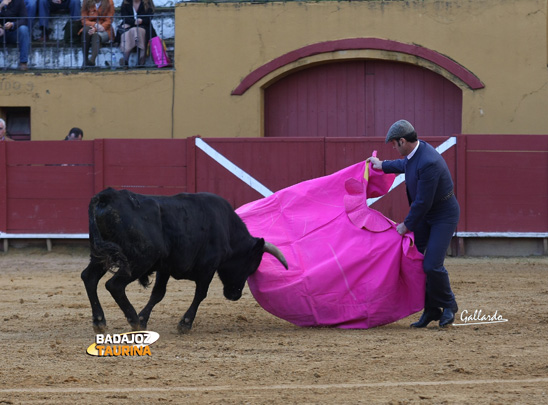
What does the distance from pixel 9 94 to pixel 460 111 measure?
7080mm

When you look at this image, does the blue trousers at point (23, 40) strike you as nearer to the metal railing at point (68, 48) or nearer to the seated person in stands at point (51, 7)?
the metal railing at point (68, 48)

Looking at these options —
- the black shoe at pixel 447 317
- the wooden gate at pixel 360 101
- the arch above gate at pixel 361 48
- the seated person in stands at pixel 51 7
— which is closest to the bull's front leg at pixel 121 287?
the black shoe at pixel 447 317

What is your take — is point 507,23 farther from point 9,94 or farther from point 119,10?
point 9,94

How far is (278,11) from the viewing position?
13.9 metres

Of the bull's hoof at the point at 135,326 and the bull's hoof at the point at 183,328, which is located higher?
the bull's hoof at the point at 135,326

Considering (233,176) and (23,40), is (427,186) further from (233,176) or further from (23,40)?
(23,40)

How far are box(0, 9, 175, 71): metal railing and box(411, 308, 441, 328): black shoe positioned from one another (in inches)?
358

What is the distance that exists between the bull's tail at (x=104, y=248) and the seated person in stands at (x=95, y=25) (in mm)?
9188

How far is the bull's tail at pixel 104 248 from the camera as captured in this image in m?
5.74

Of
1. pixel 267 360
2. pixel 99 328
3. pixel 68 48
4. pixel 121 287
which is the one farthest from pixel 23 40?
pixel 267 360

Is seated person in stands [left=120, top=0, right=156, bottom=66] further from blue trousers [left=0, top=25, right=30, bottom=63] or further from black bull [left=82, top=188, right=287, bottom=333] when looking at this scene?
black bull [left=82, top=188, right=287, bottom=333]

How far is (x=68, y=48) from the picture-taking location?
49.0 ft

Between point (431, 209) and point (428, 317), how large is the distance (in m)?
0.77

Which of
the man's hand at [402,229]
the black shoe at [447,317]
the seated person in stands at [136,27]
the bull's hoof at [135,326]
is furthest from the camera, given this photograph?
the seated person in stands at [136,27]
